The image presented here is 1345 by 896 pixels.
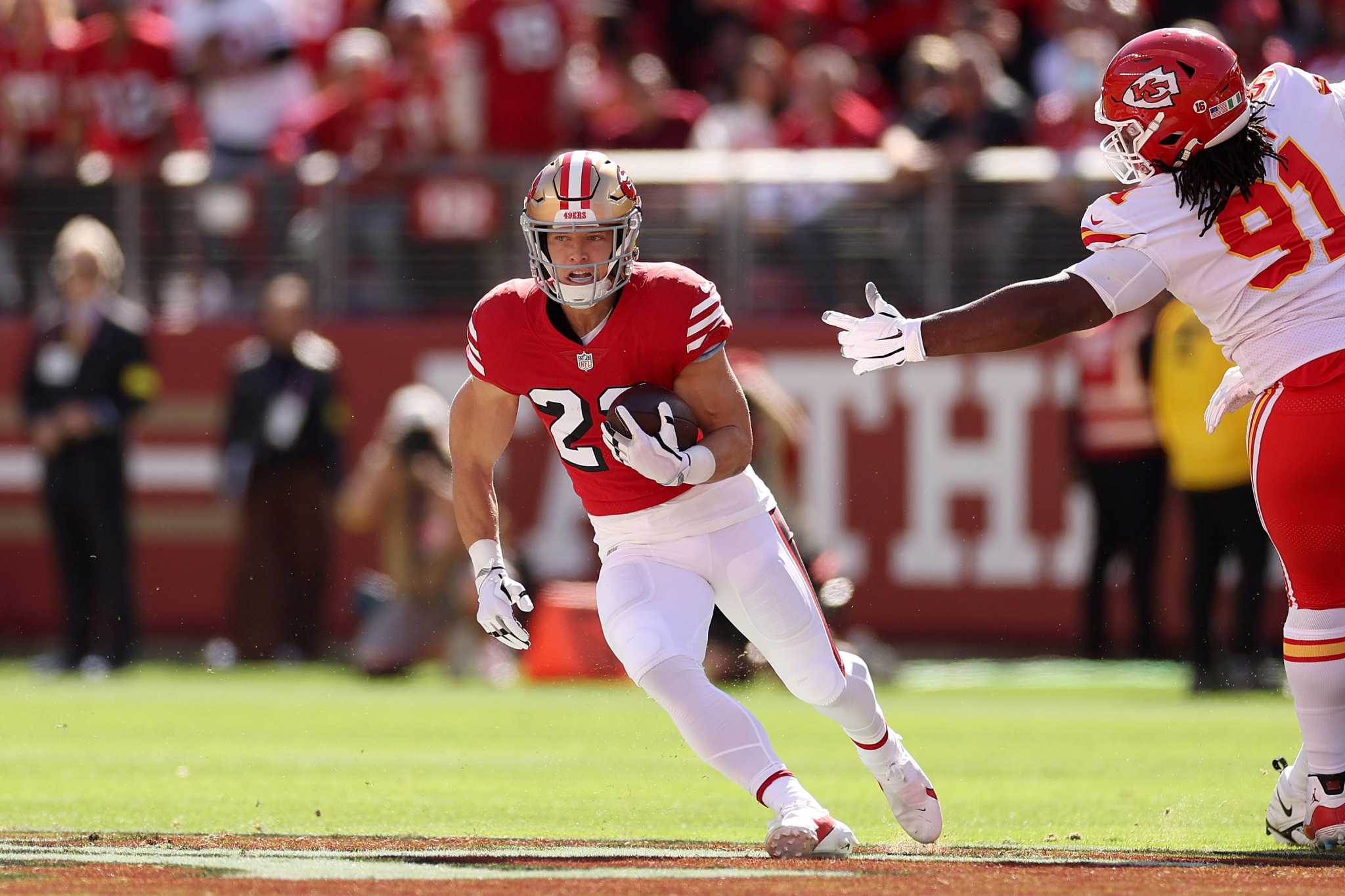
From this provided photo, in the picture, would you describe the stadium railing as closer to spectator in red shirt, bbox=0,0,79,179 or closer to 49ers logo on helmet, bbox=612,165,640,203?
spectator in red shirt, bbox=0,0,79,179

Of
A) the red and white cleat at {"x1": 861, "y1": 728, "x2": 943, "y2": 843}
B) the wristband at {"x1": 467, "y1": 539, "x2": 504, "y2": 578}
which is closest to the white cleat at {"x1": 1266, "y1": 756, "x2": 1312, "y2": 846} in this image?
the red and white cleat at {"x1": 861, "y1": 728, "x2": 943, "y2": 843}

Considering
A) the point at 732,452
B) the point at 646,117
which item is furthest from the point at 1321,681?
the point at 646,117

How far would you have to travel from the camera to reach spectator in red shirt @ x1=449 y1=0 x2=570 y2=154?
1284 cm

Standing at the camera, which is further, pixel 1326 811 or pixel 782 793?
pixel 1326 811

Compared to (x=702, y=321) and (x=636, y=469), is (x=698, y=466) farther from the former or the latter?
(x=702, y=321)

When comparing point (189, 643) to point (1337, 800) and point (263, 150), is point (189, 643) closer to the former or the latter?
point (263, 150)

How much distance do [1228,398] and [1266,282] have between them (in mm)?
631

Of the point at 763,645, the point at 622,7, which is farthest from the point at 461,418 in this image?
the point at 622,7

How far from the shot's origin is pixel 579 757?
8.49m

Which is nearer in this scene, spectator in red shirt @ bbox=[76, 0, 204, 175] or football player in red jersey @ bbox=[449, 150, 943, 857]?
football player in red jersey @ bbox=[449, 150, 943, 857]

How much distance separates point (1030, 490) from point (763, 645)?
21.6 ft

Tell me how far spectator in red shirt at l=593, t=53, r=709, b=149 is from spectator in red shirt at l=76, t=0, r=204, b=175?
2.65 meters

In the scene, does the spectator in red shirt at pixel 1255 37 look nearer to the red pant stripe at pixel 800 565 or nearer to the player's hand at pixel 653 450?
the red pant stripe at pixel 800 565

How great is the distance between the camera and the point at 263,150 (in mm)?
13234
